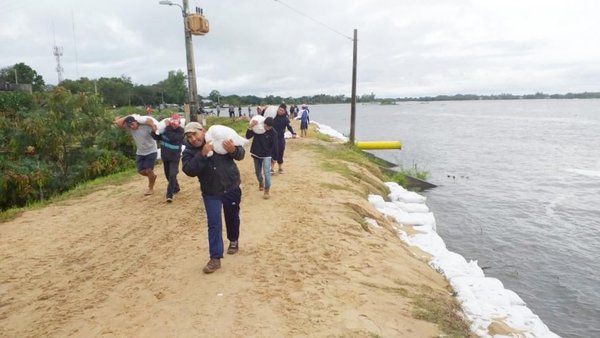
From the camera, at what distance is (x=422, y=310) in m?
4.76

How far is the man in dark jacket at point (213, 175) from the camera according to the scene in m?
4.78

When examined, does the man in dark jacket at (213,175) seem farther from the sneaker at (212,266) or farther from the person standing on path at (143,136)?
the person standing on path at (143,136)

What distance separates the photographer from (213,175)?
4867 mm

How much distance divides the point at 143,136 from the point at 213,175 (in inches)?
151

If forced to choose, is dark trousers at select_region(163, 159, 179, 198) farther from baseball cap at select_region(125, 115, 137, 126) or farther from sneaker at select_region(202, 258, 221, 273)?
sneaker at select_region(202, 258, 221, 273)

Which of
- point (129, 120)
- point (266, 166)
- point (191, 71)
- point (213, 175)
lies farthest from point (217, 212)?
point (191, 71)

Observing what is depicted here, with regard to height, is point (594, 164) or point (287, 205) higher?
point (287, 205)

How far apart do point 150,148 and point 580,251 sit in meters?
10.7

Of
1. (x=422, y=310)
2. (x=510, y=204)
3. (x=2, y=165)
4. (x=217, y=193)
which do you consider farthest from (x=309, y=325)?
(x=510, y=204)

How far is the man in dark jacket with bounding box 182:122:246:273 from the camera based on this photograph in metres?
4.78

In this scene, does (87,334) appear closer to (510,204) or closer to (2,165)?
(2,165)

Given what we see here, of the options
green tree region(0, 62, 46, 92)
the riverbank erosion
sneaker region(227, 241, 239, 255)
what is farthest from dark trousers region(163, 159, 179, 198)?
green tree region(0, 62, 46, 92)

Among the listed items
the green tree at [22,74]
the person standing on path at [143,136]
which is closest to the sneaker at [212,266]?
the person standing on path at [143,136]

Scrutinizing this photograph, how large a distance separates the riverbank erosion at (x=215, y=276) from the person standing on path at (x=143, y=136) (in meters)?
0.84
